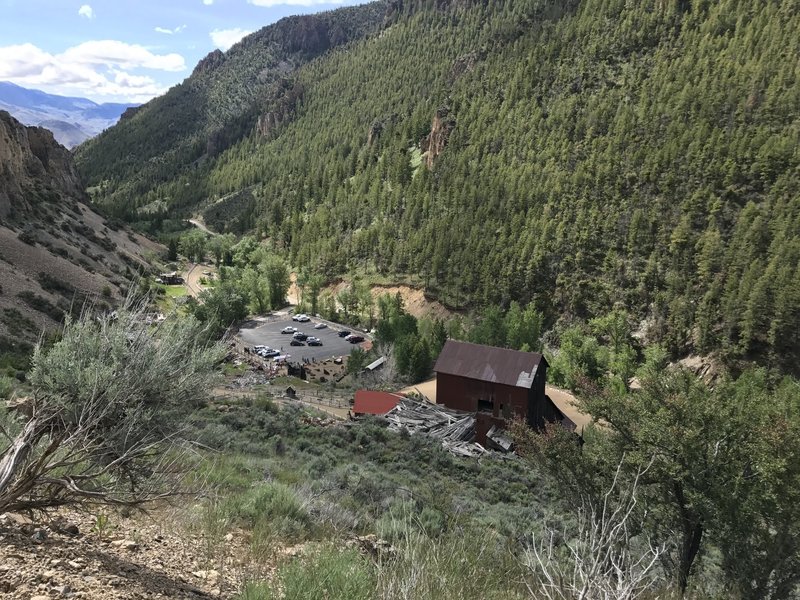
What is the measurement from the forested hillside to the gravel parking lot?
50.6 feet

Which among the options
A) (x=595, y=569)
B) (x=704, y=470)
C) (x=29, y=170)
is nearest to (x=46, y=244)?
(x=29, y=170)

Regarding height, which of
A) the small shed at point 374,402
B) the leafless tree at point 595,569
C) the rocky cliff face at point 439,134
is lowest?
the small shed at point 374,402

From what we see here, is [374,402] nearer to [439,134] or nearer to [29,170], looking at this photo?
[29,170]

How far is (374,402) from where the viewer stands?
3186cm

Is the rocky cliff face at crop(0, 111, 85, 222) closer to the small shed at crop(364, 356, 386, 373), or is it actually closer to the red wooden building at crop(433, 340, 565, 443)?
the small shed at crop(364, 356, 386, 373)

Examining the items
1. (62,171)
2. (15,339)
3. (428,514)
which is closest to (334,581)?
(428,514)

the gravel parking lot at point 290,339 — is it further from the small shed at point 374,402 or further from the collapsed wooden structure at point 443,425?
the collapsed wooden structure at point 443,425

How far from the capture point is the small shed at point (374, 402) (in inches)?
1218

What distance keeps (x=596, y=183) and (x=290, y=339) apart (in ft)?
148

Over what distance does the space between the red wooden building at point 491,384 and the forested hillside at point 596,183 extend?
25737 mm

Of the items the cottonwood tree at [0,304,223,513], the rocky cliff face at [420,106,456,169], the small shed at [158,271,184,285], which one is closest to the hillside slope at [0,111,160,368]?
the small shed at [158,271,184,285]

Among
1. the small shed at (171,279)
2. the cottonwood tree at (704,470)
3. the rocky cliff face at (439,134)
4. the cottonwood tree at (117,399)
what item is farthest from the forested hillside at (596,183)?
the cottonwood tree at (117,399)

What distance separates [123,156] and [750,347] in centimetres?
21520

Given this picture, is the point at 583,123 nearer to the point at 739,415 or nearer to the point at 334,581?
the point at 739,415
